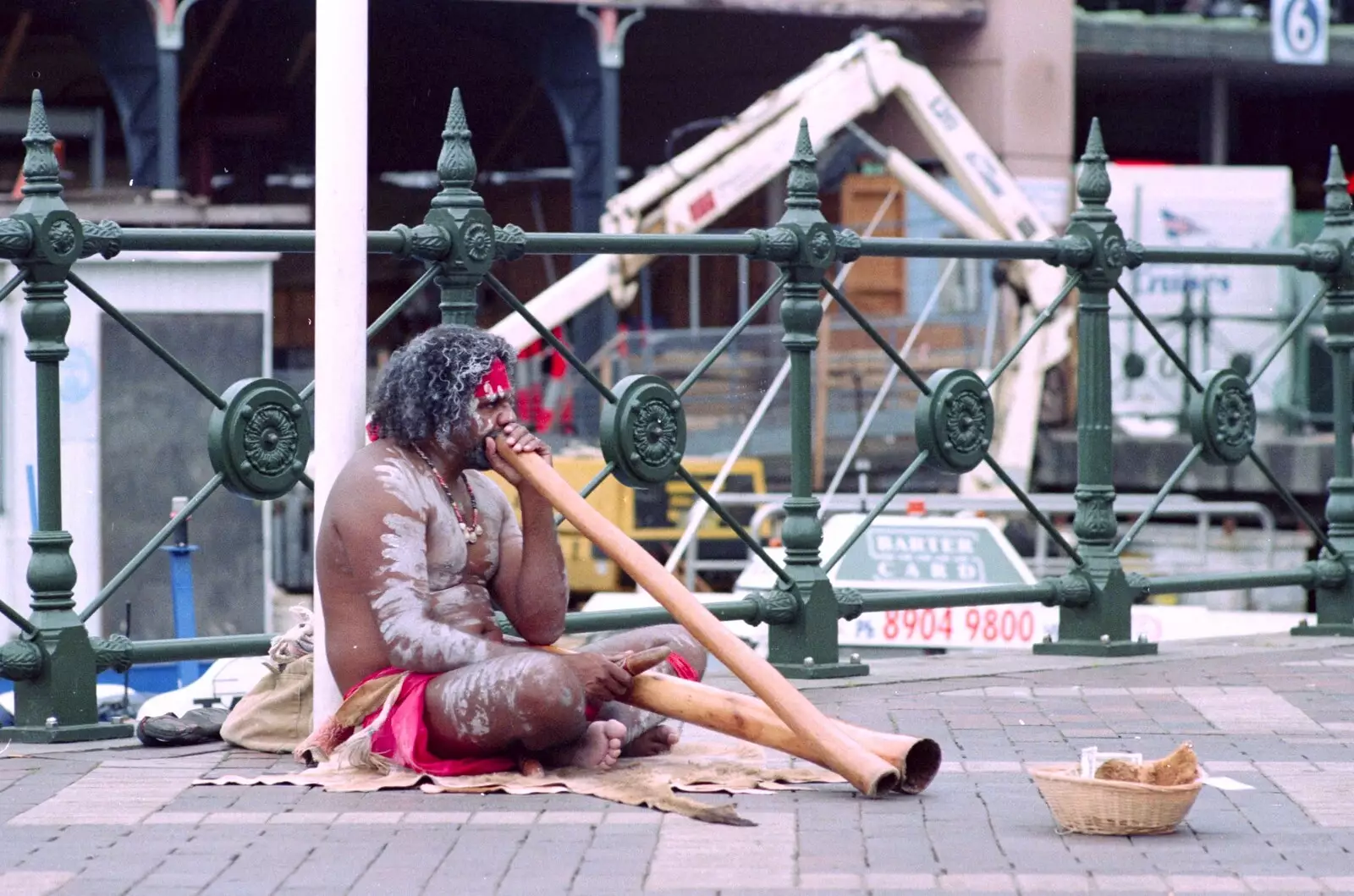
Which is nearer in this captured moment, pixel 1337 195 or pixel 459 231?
pixel 459 231

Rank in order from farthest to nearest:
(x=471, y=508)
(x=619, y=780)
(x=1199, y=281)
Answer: (x=1199, y=281) → (x=471, y=508) → (x=619, y=780)

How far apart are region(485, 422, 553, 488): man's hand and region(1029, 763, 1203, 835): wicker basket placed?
1.47m

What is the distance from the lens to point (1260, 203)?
22984 millimetres

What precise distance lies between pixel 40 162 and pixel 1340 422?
5.04 m

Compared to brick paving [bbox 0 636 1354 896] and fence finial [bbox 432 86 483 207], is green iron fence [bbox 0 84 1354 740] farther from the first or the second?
brick paving [bbox 0 636 1354 896]

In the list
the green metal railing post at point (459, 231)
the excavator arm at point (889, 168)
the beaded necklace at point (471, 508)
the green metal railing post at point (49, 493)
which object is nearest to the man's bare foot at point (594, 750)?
the beaded necklace at point (471, 508)

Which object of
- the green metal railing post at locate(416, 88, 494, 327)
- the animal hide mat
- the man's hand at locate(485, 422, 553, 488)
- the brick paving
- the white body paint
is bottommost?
the brick paving

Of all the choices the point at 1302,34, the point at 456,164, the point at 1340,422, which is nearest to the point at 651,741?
the point at 456,164

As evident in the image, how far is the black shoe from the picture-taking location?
588cm

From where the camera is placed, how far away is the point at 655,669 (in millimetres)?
5379

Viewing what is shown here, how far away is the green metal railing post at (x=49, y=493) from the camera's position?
5836 millimetres

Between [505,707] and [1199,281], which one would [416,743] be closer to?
[505,707]

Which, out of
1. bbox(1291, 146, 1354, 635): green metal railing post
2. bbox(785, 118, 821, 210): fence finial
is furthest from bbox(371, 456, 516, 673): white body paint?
bbox(1291, 146, 1354, 635): green metal railing post

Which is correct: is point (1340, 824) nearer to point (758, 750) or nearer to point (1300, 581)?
point (758, 750)
